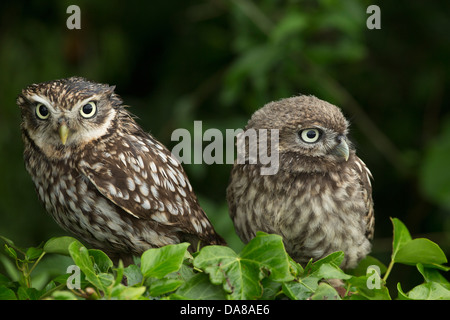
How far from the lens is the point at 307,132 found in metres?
1.99

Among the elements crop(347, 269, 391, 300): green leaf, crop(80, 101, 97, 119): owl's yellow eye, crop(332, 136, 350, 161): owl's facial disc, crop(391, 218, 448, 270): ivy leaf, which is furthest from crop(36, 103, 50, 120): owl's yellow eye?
crop(391, 218, 448, 270): ivy leaf

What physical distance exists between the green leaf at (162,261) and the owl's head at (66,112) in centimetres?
59

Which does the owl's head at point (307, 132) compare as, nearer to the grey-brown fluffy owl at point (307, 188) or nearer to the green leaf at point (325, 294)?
the grey-brown fluffy owl at point (307, 188)

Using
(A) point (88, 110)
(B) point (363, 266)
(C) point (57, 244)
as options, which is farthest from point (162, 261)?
(B) point (363, 266)

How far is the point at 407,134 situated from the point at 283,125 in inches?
120

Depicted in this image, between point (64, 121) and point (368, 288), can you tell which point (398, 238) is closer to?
point (368, 288)

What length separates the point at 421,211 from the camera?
4.59 metres

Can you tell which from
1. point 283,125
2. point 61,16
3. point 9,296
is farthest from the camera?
point 61,16

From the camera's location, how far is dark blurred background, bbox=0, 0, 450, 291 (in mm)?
3707

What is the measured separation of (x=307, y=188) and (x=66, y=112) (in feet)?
2.78

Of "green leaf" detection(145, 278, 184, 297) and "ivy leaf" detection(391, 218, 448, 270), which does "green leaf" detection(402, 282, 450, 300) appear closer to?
"ivy leaf" detection(391, 218, 448, 270)

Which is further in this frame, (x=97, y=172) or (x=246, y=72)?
(x=246, y=72)
